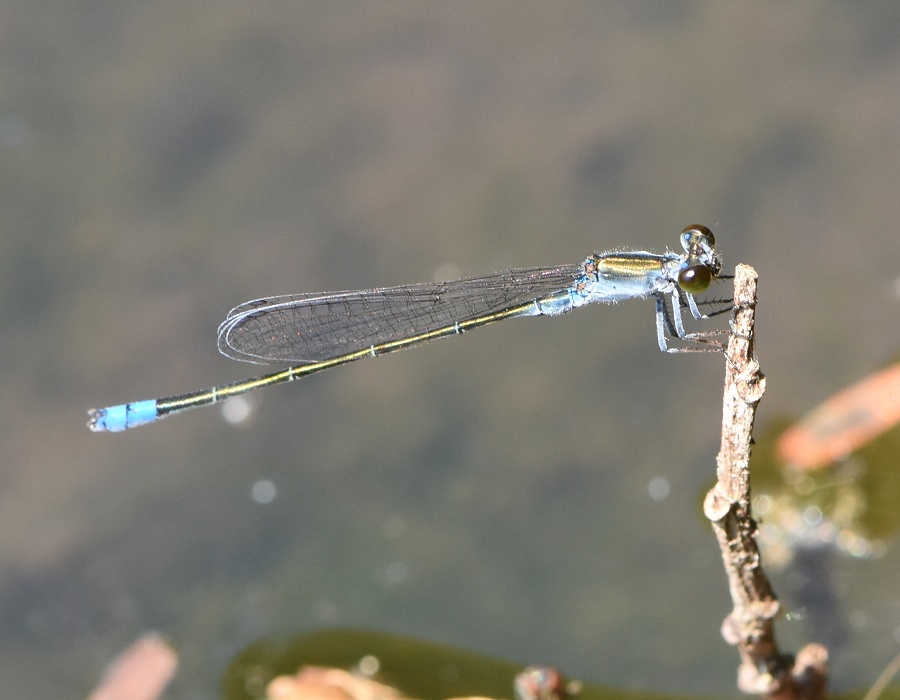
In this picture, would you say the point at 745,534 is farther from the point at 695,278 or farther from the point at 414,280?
the point at 414,280

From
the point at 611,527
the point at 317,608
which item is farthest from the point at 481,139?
the point at 317,608

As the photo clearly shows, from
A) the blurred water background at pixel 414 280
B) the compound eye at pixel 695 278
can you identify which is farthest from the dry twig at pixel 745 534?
the compound eye at pixel 695 278

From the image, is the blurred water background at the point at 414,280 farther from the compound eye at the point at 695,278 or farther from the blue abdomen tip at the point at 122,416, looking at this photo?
the compound eye at the point at 695,278

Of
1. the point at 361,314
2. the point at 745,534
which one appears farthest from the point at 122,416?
the point at 745,534

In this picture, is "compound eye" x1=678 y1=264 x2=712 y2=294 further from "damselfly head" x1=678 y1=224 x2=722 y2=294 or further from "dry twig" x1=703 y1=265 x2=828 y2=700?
"dry twig" x1=703 y1=265 x2=828 y2=700

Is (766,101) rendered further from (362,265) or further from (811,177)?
(362,265)

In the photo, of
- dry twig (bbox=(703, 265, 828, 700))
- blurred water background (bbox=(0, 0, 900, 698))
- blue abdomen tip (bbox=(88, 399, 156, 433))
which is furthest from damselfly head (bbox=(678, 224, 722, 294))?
blue abdomen tip (bbox=(88, 399, 156, 433))
